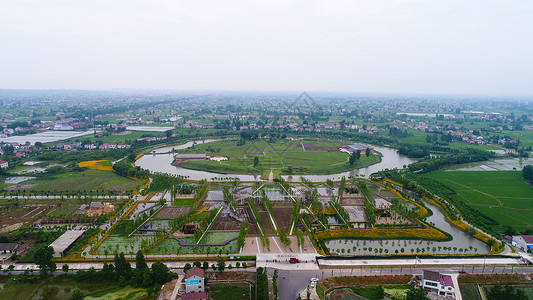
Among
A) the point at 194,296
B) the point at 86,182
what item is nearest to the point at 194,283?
the point at 194,296

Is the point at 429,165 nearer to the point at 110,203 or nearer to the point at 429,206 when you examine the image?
the point at 429,206

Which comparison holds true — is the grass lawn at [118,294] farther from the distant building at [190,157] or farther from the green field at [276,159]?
the distant building at [190,157]

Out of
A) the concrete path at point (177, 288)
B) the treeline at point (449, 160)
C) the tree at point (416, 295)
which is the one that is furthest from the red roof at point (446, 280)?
the treeline at point (449, 160)

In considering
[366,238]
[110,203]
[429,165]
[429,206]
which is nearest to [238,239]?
[366,238]

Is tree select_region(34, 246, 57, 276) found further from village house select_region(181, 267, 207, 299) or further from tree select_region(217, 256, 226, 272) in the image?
tree select_region(217, 256, 226, 272)

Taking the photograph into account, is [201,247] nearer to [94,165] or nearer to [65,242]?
[65,242]

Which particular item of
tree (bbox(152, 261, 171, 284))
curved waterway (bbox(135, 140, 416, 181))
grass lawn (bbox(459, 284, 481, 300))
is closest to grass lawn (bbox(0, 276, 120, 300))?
tree (bbox(152, 261, 171, 284))
